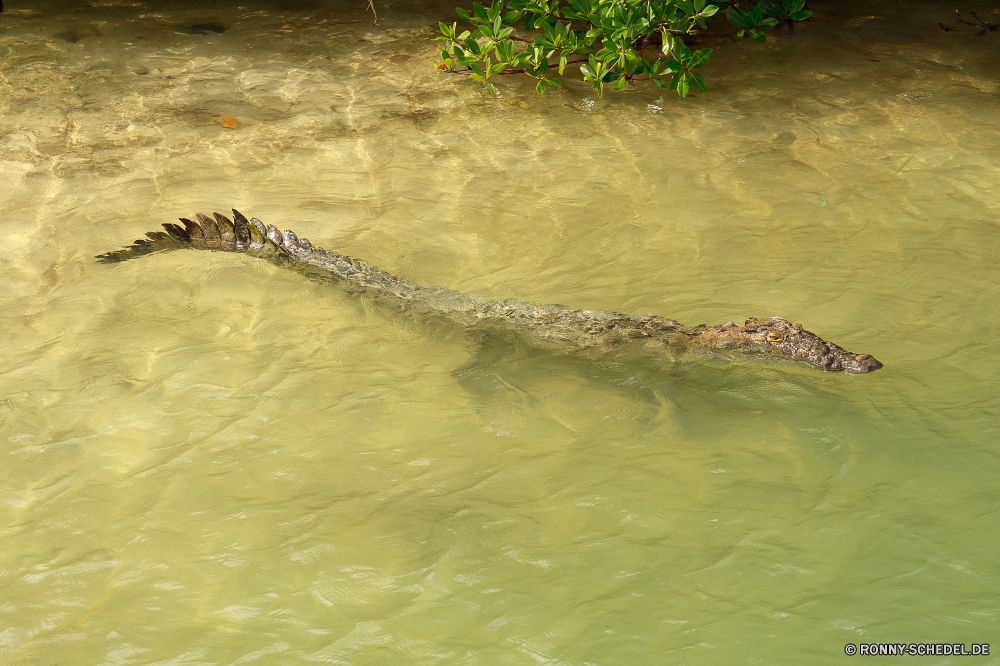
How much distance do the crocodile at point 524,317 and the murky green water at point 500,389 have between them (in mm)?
121

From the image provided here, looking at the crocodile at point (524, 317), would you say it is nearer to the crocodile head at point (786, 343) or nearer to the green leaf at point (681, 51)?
the crocodile head at point (786, 343)

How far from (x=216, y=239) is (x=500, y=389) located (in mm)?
2381

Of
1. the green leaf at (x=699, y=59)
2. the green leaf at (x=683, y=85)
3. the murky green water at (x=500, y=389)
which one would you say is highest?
the green leaf at (x=699, y=59)

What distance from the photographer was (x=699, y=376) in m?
3.84

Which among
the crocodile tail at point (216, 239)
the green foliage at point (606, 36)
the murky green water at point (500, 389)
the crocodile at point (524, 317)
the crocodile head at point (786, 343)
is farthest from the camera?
the green foliage at point (606, 36)

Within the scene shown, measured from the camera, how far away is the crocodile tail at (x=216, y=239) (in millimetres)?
4809

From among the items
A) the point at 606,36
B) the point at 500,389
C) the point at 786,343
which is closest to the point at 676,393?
the point at 786,343

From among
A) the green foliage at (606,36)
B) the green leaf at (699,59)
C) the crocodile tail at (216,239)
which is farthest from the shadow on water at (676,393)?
the green leaf at (699,59)

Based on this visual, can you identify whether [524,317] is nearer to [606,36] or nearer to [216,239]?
[216,239]

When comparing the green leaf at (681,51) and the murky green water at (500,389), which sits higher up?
the green leaf at (681,51)

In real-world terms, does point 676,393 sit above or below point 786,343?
below

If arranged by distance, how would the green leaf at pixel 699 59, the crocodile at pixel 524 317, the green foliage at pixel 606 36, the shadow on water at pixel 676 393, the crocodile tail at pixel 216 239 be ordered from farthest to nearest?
the green leaf at pixel 699 59
the green foliage at pixel 606 36
the crocodile tail at pixel 216 239
the crocodile at pixel 524 317
the shadow on water at pixel 676 393

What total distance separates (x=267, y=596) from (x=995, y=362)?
3508 millimetres

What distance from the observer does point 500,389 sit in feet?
12.3
